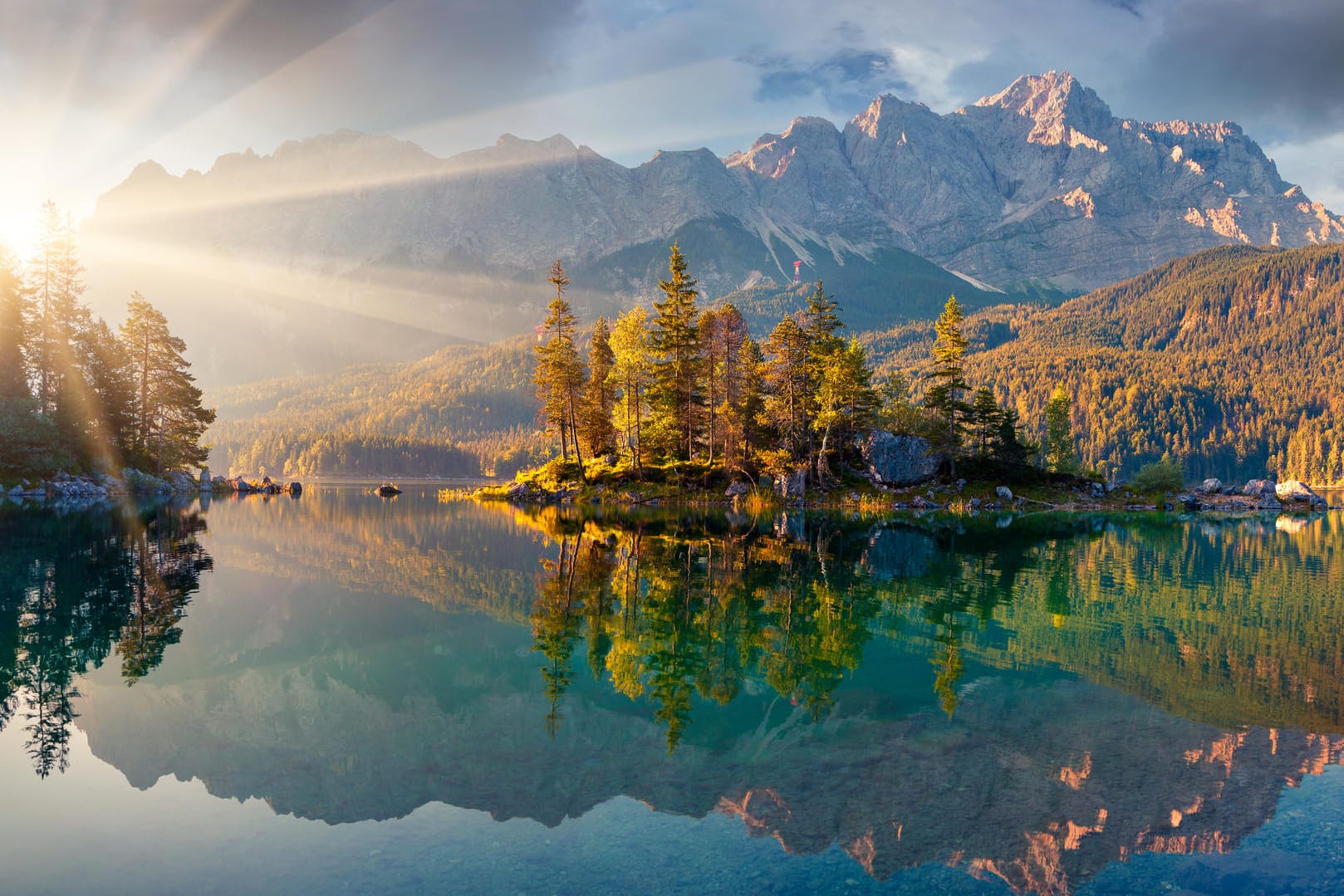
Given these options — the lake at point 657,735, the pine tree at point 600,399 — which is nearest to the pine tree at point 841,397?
the pine tree at point 600,399

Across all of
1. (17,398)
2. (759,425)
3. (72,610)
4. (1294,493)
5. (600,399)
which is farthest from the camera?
(1294,493)

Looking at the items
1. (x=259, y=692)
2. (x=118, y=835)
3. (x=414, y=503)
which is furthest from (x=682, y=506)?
(x=118, y=835)

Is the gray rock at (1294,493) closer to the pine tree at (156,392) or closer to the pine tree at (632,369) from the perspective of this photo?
the pine tree at (632,369)

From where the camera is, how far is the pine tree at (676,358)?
7475cm

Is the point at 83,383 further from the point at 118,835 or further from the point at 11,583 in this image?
the point at 118,835

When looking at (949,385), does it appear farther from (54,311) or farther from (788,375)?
(54,311)

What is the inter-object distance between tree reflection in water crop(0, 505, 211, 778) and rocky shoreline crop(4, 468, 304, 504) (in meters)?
33.3

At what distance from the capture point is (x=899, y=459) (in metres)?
76.4

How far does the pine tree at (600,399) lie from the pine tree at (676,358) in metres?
6.11

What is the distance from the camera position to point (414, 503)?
260 feet

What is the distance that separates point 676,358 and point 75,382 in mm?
64896

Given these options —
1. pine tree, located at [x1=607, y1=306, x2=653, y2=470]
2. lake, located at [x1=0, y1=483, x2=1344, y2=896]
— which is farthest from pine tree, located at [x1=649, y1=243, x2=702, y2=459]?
lake, located at [x1=0, y1=483, x2=1344, y2=896]

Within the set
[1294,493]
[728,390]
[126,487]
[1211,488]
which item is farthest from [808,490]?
[1294,493]

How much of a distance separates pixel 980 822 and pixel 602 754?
18.6ft
